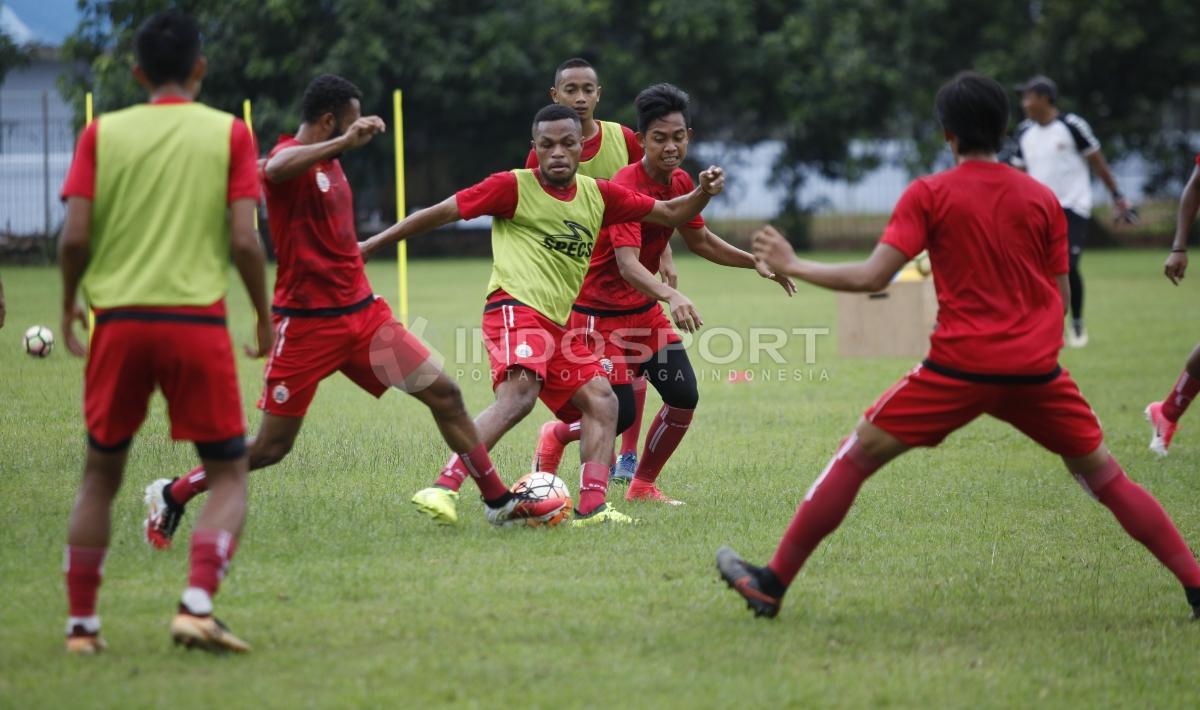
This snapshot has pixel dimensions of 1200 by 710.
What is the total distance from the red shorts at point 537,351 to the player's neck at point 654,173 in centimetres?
113

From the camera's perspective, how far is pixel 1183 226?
7.92m

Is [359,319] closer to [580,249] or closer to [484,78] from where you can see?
[580,249]

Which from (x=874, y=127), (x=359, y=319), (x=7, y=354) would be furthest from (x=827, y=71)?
(x=359, y=319)

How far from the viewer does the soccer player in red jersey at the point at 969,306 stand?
4844 millimetres

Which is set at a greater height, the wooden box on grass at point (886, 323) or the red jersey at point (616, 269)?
the red jersey at point (616, 269)

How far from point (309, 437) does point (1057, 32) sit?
86.4 ft

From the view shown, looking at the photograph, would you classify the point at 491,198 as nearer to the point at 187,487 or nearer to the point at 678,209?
the point at 678,209

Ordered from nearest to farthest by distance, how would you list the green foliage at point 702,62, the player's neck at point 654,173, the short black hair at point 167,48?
the short black hair at point 167,48 → the player's neck at point 654,173 → the green foliage at point 702,62

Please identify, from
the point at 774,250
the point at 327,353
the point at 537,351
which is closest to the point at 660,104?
the point at 537,351

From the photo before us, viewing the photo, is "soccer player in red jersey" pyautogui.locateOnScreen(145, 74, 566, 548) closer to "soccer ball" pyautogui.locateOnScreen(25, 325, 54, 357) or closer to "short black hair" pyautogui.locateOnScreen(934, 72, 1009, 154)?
"short black hair" pyautogui.locateOnScreen(934, 72, 1009, 154)

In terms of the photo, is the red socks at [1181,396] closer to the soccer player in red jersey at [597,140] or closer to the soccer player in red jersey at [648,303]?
the soccer player in red jersey at [648,303]

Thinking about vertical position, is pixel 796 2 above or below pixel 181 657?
above

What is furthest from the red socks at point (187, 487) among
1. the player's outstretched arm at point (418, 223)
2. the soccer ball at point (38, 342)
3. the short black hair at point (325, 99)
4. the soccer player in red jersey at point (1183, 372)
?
the soccer ball at point (38, 342)

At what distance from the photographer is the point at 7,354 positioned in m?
13.3
